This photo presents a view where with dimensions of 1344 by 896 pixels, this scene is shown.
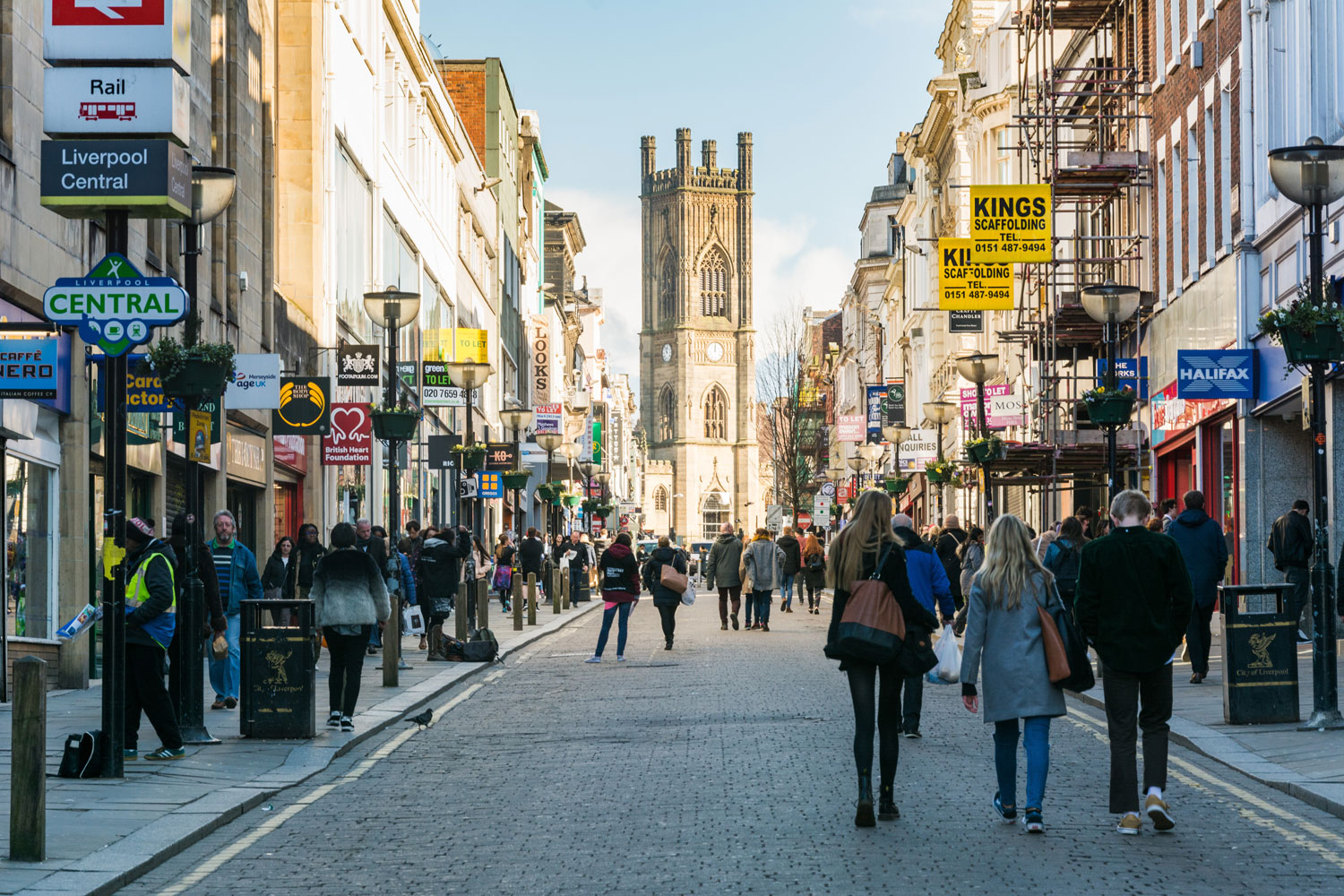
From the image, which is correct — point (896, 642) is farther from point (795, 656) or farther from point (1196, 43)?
point (1196, 43)

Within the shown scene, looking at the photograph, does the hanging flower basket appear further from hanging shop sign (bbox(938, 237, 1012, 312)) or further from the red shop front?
the red shop front

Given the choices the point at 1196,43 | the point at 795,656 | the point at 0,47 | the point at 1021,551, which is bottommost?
the point at 795,656

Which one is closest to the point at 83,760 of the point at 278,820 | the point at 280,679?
the point at 278,820

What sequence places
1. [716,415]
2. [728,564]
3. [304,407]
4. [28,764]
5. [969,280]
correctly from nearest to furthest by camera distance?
[28,764] < [304,407] < [969,280] < [728,564] < [716,415]

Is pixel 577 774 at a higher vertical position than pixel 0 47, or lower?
lower

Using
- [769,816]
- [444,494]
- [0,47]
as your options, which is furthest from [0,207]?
[444,494]

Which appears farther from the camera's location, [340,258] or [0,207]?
[340,258]

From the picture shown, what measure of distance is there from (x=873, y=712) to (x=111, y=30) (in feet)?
20.0

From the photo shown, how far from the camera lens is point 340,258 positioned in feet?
110

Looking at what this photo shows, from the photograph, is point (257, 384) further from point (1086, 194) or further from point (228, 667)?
point (1086, 194)

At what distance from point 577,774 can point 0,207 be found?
7409 mm

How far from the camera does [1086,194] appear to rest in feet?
110

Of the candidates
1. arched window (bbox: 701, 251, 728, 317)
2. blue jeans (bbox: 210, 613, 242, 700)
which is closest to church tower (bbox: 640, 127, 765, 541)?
arched window (bbox: 701, 251, 728, 317)

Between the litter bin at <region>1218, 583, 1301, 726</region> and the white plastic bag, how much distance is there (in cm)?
402
